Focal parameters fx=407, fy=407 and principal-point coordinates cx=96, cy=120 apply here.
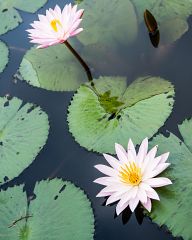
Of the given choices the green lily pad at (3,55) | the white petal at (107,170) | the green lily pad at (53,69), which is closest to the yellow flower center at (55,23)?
the green lily pad at (53,69)

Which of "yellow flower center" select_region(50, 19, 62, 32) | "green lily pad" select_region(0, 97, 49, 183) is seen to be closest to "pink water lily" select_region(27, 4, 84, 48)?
"yellow flower center" select_region(50, 19, 62, 32)

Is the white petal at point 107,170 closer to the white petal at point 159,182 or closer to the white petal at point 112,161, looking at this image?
the white petal at point 112,161

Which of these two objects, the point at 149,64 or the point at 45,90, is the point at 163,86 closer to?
the point at 149,64

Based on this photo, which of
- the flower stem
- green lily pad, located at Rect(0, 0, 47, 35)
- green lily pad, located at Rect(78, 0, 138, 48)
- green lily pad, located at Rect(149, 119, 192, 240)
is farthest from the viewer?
green lily pad, located at Rect(0, 0, 47, 35)

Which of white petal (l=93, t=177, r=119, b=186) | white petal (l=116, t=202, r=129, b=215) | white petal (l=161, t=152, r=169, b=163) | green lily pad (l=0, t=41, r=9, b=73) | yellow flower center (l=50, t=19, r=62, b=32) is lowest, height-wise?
white petal (l=116, t=202, r=129, b=215)

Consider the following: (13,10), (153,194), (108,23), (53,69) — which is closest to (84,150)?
(153,194)

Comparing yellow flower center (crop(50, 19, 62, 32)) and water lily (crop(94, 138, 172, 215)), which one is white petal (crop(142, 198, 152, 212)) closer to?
water lily (crop(94, 138, 172, 215))
